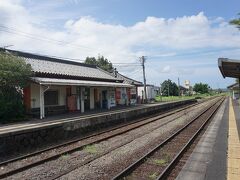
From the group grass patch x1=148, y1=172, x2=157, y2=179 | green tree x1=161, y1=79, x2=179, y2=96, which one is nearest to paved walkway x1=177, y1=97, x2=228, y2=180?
grass patch x1=148, y1=172, x2=157, y2=179

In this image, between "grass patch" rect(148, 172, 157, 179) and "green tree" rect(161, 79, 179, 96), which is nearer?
"grass patch" rect(148, 172, 157, 179)

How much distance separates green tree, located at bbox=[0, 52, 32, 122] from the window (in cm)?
313

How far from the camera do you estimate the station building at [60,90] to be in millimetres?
23438

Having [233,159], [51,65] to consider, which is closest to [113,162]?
[233,159]

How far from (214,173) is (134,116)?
1800 cm

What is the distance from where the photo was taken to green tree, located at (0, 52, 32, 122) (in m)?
Result: 20.6

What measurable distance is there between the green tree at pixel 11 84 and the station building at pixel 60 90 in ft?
3.48

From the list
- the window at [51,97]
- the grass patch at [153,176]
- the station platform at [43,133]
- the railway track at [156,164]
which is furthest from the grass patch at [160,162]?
the window at [51,97]

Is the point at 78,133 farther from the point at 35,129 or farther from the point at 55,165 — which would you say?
the point at 55,165

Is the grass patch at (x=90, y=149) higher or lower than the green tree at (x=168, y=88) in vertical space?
lower

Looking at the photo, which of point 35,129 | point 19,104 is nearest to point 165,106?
point 19,104

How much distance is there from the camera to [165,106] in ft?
127

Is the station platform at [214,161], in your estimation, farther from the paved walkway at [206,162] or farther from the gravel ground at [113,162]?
the gravel ground at [113,162]

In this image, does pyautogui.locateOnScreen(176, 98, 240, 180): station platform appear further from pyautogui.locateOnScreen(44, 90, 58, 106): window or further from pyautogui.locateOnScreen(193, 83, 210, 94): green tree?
pyautogui.locateOnScreen(193, 83, 210, 94): green tree
